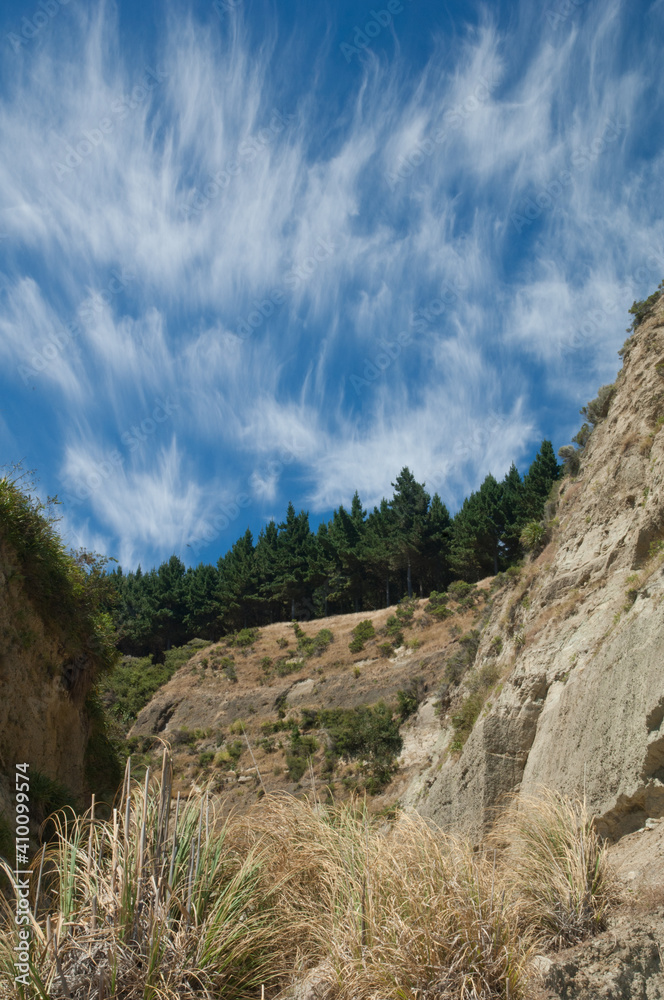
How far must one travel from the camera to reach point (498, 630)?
62.4 feet

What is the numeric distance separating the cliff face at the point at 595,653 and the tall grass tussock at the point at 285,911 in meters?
2.47

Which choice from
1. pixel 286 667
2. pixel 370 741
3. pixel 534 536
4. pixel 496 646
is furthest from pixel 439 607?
pixel 496 646

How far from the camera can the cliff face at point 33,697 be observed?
9672mm

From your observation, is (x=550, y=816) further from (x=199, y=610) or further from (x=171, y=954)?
(x=199, y=610)

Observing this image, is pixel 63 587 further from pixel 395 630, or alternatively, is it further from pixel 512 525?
pixel 512 525

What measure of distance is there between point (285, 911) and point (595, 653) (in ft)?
22.7

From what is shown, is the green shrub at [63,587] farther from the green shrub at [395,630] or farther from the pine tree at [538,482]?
the pine tree at [538,482]

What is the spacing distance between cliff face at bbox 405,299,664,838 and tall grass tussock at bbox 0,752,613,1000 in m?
2.47

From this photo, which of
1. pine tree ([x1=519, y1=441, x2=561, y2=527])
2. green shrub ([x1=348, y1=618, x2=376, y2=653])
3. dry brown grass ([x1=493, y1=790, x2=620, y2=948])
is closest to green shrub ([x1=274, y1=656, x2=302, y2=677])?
green shrub ([x1=348, y1=618, x2=376, y2=653])

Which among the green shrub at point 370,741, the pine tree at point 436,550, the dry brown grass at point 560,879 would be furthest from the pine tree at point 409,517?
the dry brown grass at point 560,879

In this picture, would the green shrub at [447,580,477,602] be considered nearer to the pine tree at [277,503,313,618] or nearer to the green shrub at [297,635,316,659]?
the green shrub at [297,635,316,659]

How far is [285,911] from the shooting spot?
4844mm

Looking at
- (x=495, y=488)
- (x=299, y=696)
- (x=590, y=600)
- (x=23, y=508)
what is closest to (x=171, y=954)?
(x=23, y=508)

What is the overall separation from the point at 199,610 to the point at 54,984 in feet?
210
